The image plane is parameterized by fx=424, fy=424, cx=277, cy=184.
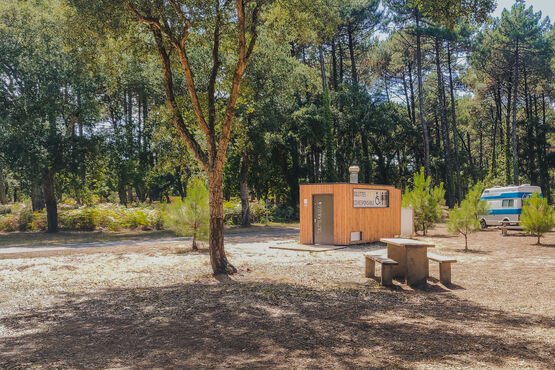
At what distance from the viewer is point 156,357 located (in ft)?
13.3

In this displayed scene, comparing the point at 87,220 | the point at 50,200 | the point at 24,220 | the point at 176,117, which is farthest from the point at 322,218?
the point at 24,220

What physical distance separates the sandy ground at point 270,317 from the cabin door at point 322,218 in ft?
15.0

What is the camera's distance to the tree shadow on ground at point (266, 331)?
402 cm

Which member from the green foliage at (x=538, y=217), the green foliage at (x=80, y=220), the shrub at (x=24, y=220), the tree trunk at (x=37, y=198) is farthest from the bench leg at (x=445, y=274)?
the tree trunk at (x=37, y=198)

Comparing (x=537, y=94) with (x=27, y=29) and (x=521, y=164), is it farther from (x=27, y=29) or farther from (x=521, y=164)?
(x=27, y=29)

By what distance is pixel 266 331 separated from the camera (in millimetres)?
4918

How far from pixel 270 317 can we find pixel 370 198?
10.8 meters

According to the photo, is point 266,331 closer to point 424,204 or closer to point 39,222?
point 424,204

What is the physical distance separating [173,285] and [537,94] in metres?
43.4

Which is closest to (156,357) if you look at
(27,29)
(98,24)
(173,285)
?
(173,285)

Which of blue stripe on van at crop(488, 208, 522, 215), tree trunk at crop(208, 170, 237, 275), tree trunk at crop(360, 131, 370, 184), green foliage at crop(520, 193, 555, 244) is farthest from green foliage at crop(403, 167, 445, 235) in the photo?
tree trunk at crop(360, 131, 370, 184)

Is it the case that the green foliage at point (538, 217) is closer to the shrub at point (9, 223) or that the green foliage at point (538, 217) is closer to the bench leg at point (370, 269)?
the bench leg at point (370, 269)

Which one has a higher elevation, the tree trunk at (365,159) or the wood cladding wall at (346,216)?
the tree trunk at (365,159)

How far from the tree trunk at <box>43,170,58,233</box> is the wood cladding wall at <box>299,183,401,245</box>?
13124 mm
